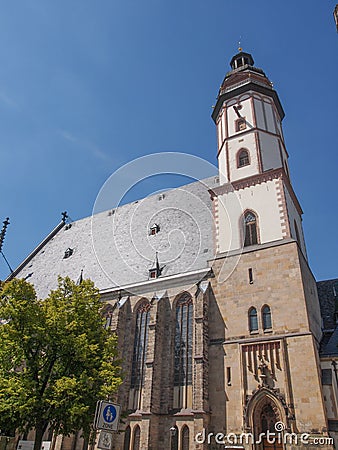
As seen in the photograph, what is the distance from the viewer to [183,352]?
19875mm

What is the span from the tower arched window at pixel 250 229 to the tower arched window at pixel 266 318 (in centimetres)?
400

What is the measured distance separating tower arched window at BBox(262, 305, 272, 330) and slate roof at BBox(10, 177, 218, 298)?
4.79m

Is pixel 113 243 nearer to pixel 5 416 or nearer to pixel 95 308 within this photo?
pixel 95 308

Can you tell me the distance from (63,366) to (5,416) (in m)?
2.67

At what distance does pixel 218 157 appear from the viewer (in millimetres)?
26375

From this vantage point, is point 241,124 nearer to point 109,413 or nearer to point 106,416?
point 109,413

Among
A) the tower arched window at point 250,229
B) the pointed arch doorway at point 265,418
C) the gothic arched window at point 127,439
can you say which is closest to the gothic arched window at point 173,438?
the gothic arched window at point 127,439

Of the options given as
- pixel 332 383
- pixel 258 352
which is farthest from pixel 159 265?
pixel 332 383

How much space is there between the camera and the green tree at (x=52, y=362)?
13938mm

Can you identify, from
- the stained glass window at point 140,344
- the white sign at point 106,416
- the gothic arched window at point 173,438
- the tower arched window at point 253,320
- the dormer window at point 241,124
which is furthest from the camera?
the dormer window at point 241,124

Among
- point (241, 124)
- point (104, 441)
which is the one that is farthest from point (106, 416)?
point (241, 124)

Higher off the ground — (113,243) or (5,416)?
(113,243)

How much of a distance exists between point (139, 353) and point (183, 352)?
9.92ft

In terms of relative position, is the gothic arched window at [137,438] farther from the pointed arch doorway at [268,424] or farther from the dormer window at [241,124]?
the dormer window at [241,124]
